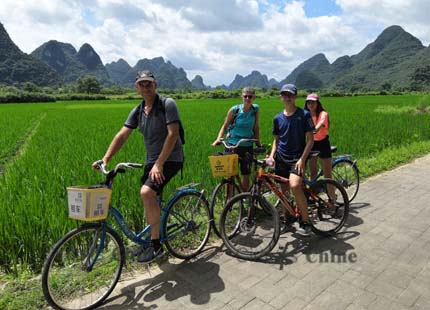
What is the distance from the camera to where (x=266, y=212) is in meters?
3.66

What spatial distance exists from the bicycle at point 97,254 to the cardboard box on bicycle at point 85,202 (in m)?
0.09

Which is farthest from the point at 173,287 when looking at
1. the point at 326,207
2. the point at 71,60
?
the point at 71,60

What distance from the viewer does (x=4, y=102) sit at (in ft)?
142

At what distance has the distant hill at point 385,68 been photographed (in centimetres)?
→ 8869

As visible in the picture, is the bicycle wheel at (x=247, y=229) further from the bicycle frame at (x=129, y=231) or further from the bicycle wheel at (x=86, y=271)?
the bicycle wheel at (x=86, y=271)

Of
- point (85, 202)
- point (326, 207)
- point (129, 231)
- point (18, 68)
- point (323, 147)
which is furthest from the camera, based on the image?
point (18, 68)

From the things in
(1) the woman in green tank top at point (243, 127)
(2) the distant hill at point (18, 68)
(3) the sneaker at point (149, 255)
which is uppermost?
(2) the distant hill at point (18, 68)

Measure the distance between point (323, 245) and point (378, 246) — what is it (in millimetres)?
562

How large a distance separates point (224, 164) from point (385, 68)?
12665 centimetres

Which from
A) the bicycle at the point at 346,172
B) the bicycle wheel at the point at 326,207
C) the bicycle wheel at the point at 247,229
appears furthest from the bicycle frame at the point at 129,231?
the bicycle at the point at 346,172

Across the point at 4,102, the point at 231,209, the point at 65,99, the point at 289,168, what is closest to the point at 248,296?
the point at 231,209

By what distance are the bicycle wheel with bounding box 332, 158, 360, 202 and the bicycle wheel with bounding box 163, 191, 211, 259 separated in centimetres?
246

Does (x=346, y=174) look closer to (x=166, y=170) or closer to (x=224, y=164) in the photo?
(x=224, y=164)

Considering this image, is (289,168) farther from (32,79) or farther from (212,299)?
(32,79)
